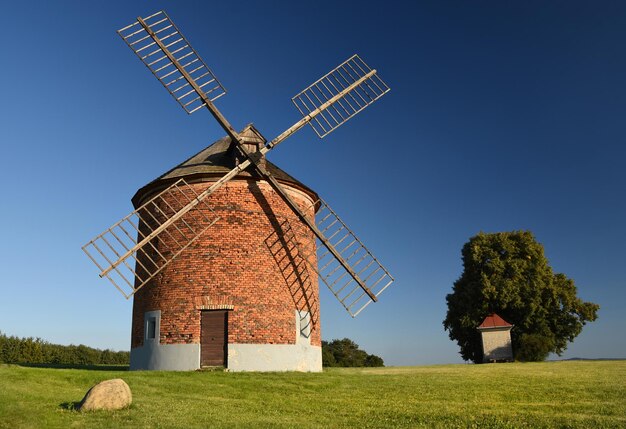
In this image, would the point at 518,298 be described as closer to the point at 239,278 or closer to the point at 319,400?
the point at 239,278

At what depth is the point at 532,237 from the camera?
33.2 metres

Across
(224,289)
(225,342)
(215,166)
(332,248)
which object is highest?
(215,166)

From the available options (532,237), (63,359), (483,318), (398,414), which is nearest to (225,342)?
(398,414)

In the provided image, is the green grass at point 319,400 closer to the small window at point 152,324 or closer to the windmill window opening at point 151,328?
the small window at point 152,324

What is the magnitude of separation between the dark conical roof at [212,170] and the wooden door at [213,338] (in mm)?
4847

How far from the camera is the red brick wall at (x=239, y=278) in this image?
653 inches

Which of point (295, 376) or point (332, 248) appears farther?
point (332, 248)

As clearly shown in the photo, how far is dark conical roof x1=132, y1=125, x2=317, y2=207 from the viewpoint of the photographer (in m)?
17.8

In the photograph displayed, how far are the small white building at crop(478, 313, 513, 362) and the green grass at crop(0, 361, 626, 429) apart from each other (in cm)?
1518

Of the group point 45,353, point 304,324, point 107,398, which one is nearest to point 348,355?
point 45,353

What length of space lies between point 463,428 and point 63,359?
39.1m

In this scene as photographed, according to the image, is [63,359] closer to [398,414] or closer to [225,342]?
[225,342]

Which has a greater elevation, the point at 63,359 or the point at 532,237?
the point at 532,237

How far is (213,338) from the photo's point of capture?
1650cm
